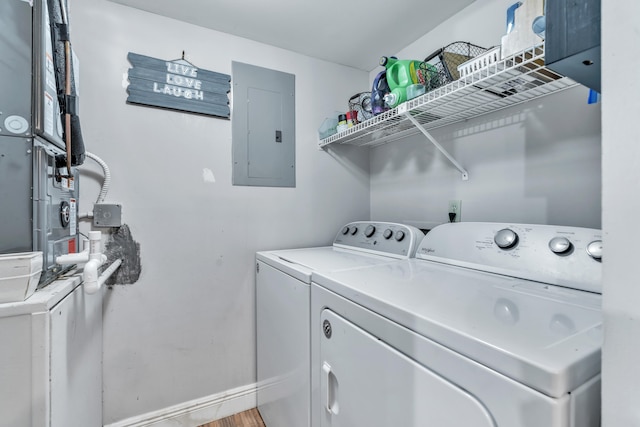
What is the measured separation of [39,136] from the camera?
33.7 inches

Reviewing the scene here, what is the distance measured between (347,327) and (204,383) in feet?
4.05

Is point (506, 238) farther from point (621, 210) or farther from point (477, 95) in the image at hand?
point (621, 210)

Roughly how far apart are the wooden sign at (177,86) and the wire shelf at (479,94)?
78cm

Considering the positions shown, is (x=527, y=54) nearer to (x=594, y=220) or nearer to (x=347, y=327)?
(x=594, y=220)

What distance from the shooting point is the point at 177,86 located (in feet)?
5.16

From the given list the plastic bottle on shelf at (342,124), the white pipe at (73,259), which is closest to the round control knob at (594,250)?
the plastic bottle on shelf at (342,124)

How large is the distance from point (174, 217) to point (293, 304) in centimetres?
86

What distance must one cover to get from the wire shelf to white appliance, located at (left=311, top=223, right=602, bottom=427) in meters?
0.54

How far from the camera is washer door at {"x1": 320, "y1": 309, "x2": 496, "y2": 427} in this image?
0.57 m

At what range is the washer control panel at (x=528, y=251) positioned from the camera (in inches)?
33.6

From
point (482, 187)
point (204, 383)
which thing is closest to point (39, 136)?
point (204, 383)

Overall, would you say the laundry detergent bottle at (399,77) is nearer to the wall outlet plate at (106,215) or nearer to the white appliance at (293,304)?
the white appliance at (293,304)

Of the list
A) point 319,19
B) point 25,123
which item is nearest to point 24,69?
point 25,123

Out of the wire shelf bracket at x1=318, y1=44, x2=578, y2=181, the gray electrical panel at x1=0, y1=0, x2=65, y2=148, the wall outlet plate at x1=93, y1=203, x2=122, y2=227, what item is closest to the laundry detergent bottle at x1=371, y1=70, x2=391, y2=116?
the wire shelf bracket at x1=318, y1=44, x2=578, y2=181
